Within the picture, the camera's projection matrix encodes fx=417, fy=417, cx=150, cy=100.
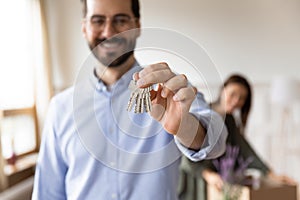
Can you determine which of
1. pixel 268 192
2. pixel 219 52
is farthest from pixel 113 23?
pixel 219 52

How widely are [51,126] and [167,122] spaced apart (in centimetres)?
37

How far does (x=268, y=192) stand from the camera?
1.46 m

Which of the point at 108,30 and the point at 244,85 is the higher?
the point at 108,30

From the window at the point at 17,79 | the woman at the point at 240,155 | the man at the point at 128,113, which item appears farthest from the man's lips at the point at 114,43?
the window at the point at 17,79

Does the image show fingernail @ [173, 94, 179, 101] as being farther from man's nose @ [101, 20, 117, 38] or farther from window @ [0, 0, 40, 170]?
window @ [0, 0, 40, 170]

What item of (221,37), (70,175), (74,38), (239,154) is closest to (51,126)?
(70,175)

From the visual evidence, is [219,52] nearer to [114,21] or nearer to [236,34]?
[236,34]

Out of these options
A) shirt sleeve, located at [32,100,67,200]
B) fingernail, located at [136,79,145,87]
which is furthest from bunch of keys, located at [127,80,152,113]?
shirt sleeve, located at [32,100,67,200]

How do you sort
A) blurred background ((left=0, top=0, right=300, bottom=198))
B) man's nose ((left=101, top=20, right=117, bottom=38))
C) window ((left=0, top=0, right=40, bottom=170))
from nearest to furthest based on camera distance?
man's nose ((left=101, top=20, right=117, bottom=38)) < window ((left=0, top=0, right=40, bottom=170)) < blurred background ((left=0, top=0, right=300, bottom=198))

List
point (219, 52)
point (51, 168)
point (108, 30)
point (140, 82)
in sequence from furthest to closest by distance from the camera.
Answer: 1. point (219, 52)
2. point (51, 168)
3. point (108, 30)
4. point (140, 82)

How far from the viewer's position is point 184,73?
37 centimetres

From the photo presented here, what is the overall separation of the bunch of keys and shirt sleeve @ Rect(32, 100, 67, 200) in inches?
14.9

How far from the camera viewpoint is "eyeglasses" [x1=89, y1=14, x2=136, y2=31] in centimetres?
46

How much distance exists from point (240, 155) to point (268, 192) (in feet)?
0.87
